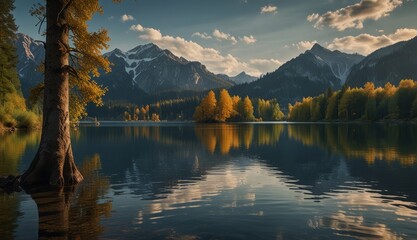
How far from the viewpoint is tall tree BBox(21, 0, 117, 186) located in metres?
20.0

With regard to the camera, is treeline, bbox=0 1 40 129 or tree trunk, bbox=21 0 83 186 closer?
tree trunk, bbox=21 0 83 186

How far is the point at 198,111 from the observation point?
588 feet

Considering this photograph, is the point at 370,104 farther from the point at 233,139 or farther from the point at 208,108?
the point at 233,139

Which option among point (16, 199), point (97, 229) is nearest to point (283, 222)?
point (97, 229)

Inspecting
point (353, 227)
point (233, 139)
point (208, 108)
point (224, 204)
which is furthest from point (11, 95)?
point (208, 108)

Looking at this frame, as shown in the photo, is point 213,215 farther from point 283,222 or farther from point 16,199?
point 16,199

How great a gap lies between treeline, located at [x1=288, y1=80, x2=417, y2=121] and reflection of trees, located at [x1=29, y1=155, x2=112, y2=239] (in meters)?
141

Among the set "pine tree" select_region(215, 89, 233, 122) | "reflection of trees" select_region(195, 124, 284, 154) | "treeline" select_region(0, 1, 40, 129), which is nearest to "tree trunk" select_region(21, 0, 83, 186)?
"reflection of trees" select_region(195, 124, 284, 154)

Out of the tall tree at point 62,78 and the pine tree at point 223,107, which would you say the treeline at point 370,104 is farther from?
the tall tree at point 62,78

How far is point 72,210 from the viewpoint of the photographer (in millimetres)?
14883

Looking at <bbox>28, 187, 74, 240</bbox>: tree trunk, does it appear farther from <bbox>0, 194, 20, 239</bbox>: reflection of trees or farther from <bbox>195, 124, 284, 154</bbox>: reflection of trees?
<bbox>195, 124, 284, 154</bbox>: reflection of trees

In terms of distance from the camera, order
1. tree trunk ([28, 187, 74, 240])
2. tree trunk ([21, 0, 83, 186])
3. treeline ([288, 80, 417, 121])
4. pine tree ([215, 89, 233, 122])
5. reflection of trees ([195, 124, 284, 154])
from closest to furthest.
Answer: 1. tree trunk ([28, 187, 74, 240])
2. tree trunk ([21, 0, 83, 186])
3. reflection of trees ([195, 124, 284, 154])
4. treeline ([288, 80, 417, 121])
5. pine tree ([215, 89, 233, 122])

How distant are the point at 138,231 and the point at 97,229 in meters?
1.53

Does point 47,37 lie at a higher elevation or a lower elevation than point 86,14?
lower
